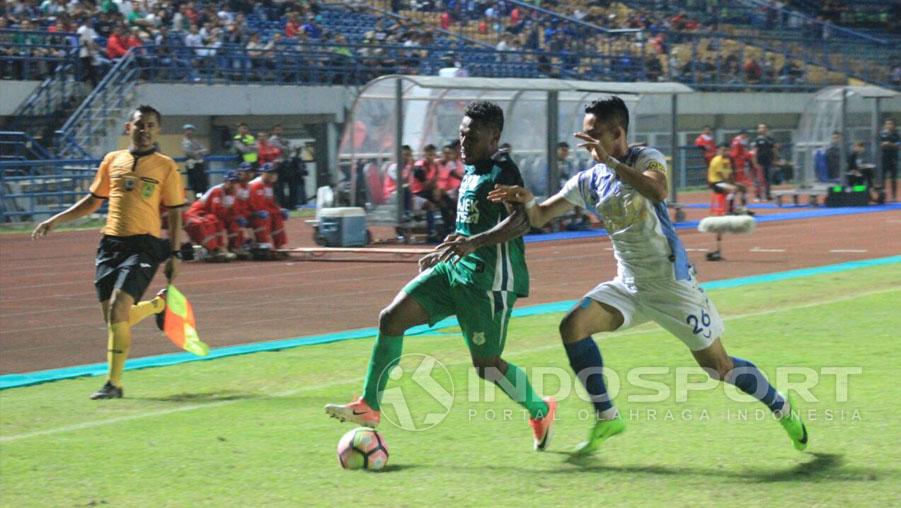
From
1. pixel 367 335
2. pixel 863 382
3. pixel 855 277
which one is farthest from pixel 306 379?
pixel 855 277

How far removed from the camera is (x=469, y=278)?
22.7 ft

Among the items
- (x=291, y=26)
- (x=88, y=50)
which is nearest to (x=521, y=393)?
(x=88, y=50)

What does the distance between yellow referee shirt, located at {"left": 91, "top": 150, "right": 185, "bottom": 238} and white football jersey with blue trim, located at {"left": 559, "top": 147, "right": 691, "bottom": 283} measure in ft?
12.5

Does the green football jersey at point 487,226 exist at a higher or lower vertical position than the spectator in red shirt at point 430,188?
higher

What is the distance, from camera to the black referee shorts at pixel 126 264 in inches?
364

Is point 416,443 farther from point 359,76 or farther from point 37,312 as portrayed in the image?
point 359,76

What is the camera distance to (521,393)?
703cm

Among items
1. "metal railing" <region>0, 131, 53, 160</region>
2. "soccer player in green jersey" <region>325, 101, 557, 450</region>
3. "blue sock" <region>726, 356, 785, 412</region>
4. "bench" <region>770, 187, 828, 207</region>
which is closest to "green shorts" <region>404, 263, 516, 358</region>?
"soccer player in green jersey" <region>325, 101, 557, 450</region>

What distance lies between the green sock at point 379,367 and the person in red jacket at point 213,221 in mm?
14047

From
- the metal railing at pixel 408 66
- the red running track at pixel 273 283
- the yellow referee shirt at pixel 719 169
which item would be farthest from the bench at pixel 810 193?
the metal railing at pixel 408 66

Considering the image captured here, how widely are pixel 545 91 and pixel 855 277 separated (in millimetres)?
A: 10657

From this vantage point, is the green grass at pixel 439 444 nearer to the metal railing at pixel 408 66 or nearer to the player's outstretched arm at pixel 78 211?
the player's outstretched arm at pixel 78 211

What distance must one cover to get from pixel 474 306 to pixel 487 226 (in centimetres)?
41

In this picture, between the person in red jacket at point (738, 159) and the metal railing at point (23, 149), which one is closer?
the metal railing at point (23, 149)
